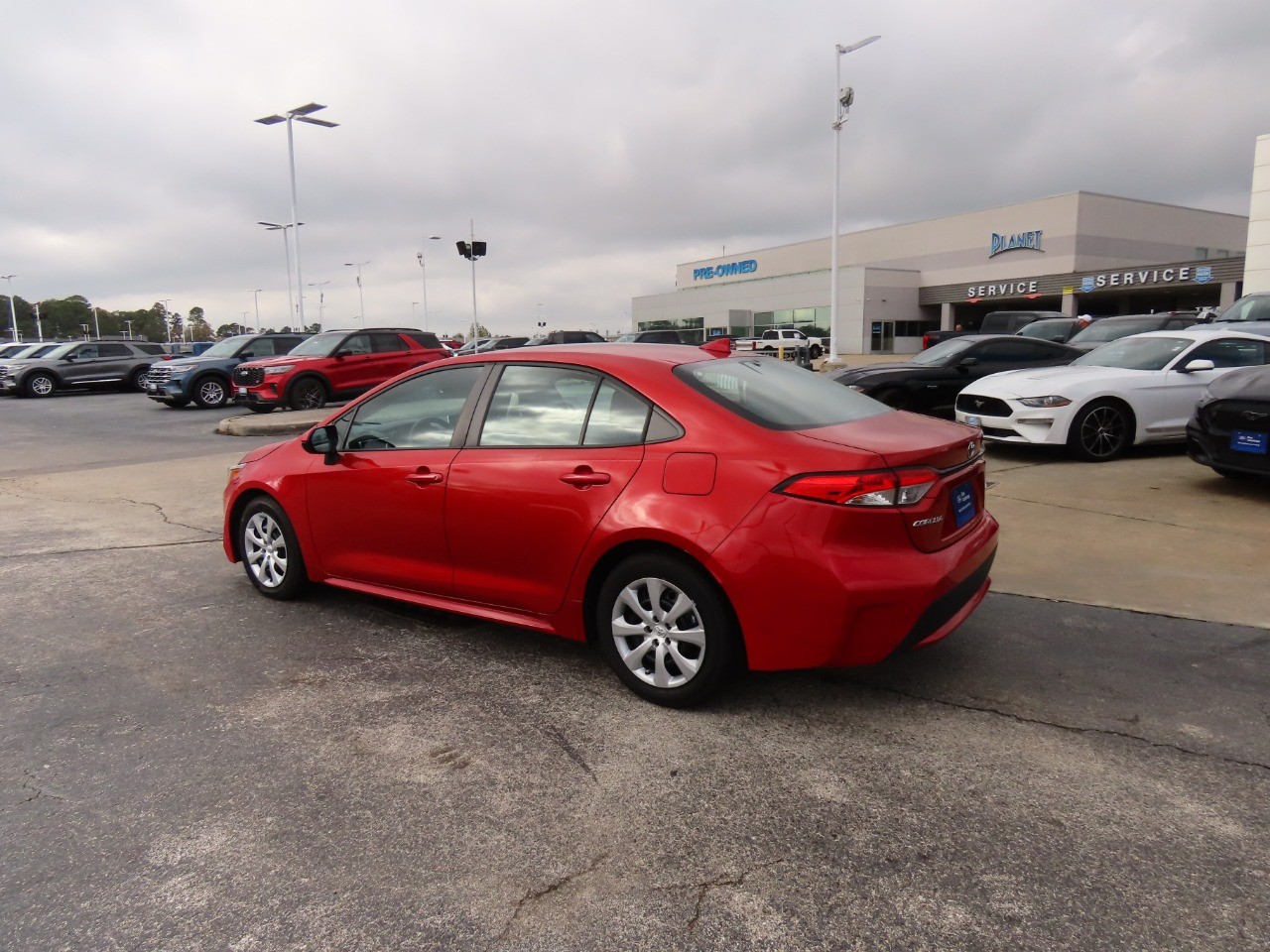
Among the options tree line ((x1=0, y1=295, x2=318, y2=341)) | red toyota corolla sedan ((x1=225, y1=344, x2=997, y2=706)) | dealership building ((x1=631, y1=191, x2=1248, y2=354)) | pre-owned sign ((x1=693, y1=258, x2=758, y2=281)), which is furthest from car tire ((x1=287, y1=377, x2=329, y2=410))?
tree line ((x1=0, y1=295, x2=318, y2=341))

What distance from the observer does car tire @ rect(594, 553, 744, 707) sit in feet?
10.9

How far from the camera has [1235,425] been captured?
22.4ft

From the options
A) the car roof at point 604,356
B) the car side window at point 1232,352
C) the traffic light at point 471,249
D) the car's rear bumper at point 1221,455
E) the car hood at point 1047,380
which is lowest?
the car's rear bumper at point 1221,455

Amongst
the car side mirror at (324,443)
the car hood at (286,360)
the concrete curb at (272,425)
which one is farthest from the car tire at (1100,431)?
the car hood at (286,360)

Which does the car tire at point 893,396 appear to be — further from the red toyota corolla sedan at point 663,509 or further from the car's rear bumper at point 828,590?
the car's rear bumper at point 828,590

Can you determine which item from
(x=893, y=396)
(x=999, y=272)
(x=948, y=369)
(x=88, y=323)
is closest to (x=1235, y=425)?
(x=893, y=396)

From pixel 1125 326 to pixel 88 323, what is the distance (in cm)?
15382

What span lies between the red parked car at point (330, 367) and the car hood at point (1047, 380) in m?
9.71

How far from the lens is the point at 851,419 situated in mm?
3789

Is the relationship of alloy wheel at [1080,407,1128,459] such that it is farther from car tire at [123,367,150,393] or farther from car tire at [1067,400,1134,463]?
car tire at [123,367,150,393]

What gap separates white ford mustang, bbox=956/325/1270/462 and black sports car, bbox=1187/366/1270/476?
1.55m

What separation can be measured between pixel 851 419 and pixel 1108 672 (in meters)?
1.63

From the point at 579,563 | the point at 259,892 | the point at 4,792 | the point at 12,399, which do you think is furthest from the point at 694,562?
the point at 12,399

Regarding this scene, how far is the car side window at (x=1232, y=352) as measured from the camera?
9.52 m
